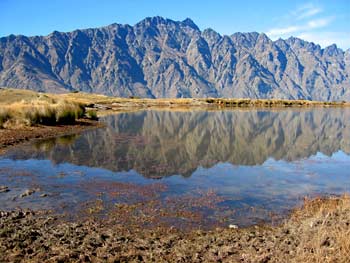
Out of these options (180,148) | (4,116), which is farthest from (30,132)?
(180,148)

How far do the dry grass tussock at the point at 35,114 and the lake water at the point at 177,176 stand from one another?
21.6 ft

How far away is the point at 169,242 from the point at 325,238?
14.3 feet

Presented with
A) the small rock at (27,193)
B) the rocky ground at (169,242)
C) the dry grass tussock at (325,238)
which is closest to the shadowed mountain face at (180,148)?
the small rock at (27,193)

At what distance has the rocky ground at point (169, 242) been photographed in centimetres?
1000

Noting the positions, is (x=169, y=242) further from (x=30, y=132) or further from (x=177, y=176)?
(x=30, y=132)

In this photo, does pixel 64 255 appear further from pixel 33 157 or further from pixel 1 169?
pixel 33 157

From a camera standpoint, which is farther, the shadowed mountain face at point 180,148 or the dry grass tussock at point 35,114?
the dry grass tussock at point 35,114

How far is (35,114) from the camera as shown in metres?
41.5

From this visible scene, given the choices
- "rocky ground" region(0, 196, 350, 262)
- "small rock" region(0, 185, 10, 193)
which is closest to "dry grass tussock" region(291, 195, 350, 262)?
"rocky ground" region(0, 196, 350, 262)

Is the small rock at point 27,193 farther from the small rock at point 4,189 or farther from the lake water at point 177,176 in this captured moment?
the small rock at point 4,189

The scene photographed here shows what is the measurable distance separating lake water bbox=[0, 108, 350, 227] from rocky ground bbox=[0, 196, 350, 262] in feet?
4.94

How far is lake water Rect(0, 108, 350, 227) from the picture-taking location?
50.8 ft

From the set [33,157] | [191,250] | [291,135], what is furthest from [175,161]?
[291,135]

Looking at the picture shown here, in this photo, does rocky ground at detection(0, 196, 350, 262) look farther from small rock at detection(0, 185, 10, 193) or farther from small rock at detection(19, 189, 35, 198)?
small rock at detection(0, 185, 10, 193)
